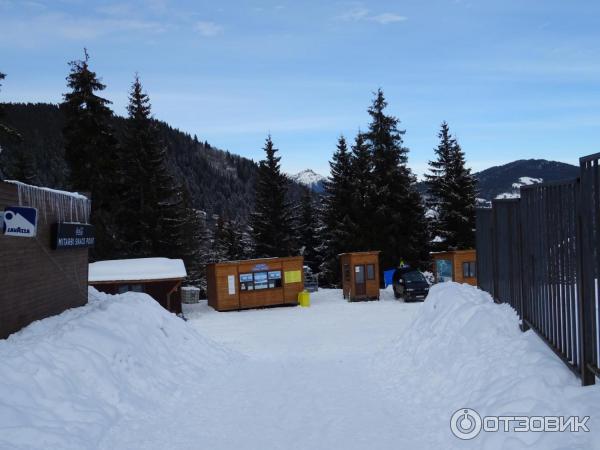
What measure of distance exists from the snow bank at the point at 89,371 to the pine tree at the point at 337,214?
29.0 metres

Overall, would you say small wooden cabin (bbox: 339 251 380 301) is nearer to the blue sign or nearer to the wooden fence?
the wooden fence

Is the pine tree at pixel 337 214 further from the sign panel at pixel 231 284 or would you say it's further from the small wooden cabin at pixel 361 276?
the sign panel at pixel 231 284

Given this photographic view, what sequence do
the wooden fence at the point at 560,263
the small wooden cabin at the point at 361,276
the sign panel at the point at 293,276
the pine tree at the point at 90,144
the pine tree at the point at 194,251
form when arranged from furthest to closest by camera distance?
the pine tree at the point at 194,251 → the pine tree at the point at 90,144 → the small wooden cabin at the point at 361,276 → the sign panel at the point at 293,276 → the wooden fence at the point at 560,263

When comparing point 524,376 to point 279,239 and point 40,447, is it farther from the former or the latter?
point 279,239

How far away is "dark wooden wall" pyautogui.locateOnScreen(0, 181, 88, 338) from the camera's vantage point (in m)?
8.45

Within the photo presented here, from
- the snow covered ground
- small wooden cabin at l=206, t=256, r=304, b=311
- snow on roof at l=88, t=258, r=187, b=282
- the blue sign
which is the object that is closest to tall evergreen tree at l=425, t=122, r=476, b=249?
small wooden cabin at l=206, t=256, r=304, b=311

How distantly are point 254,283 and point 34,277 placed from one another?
58.6 feet

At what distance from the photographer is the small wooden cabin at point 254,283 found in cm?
2658

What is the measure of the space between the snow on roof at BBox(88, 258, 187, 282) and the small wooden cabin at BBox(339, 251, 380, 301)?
9.03m

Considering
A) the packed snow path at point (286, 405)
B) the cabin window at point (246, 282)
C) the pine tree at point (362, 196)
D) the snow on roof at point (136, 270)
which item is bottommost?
the packed snow path at point (286, 405)

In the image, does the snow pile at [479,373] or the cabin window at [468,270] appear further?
the cabin window at [468,270]

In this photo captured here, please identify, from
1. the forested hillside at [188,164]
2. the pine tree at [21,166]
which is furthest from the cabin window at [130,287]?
the forested hillside at [188,164]

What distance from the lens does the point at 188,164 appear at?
17162cm

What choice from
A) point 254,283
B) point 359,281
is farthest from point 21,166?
point 359,281
